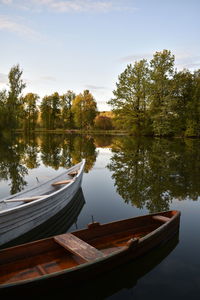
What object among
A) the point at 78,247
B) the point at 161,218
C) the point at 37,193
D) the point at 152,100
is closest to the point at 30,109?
the point at 152,100

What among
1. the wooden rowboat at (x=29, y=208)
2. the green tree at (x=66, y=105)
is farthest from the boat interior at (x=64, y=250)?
the green tree at (x=66, y=105)

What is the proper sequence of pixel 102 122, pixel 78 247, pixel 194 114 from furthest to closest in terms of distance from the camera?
pixel 102 122, pixel 194 114, pixel 78 247

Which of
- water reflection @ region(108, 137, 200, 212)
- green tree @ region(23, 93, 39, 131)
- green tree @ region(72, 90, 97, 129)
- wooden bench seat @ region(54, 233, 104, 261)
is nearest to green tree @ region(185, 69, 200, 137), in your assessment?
water reflection @ region(108, 137, 200, 212)

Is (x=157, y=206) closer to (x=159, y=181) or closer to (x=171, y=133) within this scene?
(x=159, y=181)

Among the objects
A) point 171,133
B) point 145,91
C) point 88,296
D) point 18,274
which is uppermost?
point 145,91

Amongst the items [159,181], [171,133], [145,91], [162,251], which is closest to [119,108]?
[145,91]

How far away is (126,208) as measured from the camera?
8.78 meters

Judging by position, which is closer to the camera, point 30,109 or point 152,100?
point 152,100

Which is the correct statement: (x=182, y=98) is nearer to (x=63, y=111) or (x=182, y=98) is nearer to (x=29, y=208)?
(x=63, y=111)

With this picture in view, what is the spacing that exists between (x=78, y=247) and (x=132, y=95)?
1778 inches

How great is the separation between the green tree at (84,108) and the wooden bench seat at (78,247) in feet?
235

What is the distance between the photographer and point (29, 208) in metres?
6.26

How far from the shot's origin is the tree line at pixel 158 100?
148 feet

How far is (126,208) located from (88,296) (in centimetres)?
473
